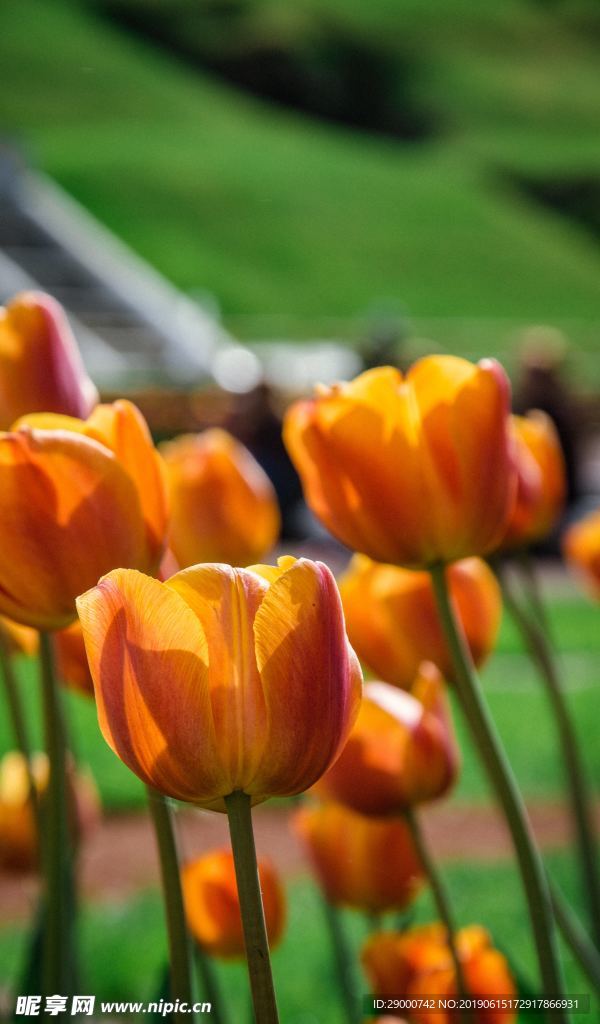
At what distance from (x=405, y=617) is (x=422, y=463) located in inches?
5.6

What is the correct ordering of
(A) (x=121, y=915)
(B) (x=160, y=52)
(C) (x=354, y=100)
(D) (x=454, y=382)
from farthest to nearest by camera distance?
1. (B) (x=160, y=52)
2. (C) (x=354, y=100)
3. (A) (x=121, y=915)
4. (D) (x=454, y=382)

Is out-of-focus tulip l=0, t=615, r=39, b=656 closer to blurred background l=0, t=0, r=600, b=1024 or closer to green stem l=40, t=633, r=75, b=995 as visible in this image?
green stem l=40, t=633, r=75, b=995

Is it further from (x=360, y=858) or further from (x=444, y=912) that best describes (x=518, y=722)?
(x=444, y=912)

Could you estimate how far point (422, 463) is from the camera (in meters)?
0.55

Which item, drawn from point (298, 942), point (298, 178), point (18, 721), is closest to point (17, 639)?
point (18, 721)

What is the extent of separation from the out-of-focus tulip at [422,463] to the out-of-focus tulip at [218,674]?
163 millimetres

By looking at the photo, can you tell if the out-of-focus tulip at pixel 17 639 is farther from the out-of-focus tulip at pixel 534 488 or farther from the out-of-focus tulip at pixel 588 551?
the out-of-focus tulip at pixel 588 551

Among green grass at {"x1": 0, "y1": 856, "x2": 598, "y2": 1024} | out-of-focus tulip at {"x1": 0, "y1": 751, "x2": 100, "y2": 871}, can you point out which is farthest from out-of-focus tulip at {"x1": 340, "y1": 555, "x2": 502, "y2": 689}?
green grass at {"x1": 0, "y1": 856, "x2": 598, "y2": 1024}

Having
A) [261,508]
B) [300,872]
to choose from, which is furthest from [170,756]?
[300,872]

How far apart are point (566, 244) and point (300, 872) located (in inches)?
851

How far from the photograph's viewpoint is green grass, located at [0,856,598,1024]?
4.50 ft

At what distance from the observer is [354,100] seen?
24.8m

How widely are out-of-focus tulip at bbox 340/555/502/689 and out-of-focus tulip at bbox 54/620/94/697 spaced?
13cm

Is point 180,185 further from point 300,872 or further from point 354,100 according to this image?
point 300,872
